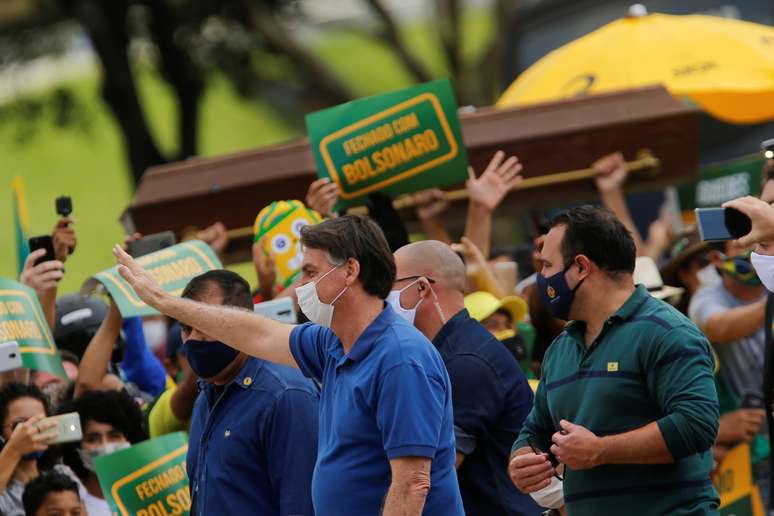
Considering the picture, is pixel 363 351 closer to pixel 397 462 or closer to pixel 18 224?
pixel 397 462

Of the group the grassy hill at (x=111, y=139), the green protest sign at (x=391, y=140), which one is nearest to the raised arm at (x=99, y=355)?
the green protest sign at (x=391, y=140)

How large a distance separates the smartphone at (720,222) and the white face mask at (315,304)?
115cm

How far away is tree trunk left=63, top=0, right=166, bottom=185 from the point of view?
1853cm

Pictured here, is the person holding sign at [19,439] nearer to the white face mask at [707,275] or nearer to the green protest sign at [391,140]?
the green protest sign at [391,140]

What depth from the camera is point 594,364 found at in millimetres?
5223

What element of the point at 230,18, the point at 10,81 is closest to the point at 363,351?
the point at 230,18

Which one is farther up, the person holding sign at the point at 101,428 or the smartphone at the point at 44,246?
the smartphone at the point at 44,246

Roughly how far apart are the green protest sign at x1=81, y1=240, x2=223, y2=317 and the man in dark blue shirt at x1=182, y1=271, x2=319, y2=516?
0.85 metres

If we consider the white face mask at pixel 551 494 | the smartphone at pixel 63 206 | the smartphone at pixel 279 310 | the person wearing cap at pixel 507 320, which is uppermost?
the smartphone at pixel 63 206

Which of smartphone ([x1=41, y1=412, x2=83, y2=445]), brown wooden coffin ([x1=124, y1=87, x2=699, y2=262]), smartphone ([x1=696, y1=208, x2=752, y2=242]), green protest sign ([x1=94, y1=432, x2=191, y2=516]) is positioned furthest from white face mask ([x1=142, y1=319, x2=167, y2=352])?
smartphone ([x1=696, y1=208, x2=752, y2=242])

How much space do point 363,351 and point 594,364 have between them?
0.78m

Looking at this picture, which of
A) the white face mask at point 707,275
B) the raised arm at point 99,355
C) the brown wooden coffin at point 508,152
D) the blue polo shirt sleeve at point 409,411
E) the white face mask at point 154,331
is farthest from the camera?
the white face mask at point 154,331

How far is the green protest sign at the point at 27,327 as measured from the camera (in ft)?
22.7

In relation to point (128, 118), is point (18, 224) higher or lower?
A: higher
